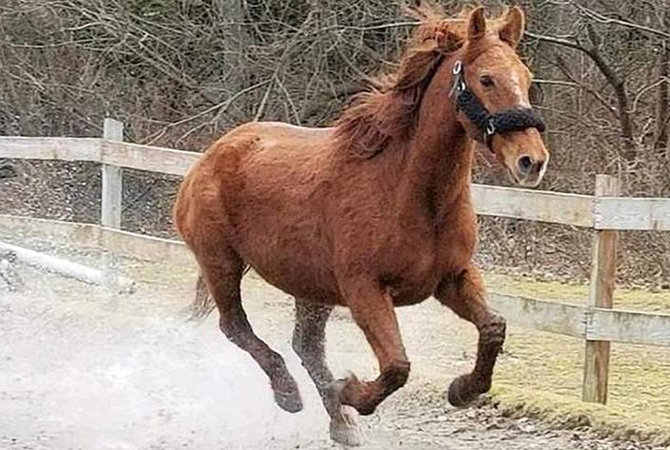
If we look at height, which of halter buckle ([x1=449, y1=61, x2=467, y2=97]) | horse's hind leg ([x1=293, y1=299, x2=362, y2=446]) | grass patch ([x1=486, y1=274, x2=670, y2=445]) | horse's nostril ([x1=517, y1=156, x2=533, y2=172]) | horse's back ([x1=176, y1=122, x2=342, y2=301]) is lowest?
grass patch ([x1=486, y1=274, x2=670, y2=445])

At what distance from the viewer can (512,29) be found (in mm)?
4828

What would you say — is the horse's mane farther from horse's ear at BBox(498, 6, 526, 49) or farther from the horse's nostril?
the horse's nostril

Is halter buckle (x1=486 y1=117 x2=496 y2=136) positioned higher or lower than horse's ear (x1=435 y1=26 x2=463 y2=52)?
lower

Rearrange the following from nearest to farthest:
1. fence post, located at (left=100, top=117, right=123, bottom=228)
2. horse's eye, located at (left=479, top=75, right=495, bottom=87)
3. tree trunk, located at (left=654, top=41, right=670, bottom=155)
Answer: horse's eye, located at (left=479, top=75, right=495, bottom=87) → fence post, located at (left=100, top=117, right=123, bottom=228) → tree trunk, located at (left=654, top=41, right=670, bottom=155)

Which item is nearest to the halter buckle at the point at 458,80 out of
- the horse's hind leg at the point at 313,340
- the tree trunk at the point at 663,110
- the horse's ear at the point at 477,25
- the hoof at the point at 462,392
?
the horse's ear at the point at 477,25

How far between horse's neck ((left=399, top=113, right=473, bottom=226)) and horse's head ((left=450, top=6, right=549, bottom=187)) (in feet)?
0.66

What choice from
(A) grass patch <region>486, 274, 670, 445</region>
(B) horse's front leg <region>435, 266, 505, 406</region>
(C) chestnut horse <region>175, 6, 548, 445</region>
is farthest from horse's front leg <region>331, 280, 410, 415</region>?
(A) grass patch <region>486, 274, 670, 445</region>

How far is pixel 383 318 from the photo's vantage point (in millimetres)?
4918

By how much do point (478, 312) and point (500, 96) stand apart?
943 millimetres

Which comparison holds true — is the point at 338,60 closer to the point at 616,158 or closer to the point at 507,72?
the point at 616,158

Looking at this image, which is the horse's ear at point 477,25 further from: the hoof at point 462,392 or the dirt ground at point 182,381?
the dirt ground at point 182,381

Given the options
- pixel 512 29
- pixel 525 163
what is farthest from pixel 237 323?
pixel 525 163

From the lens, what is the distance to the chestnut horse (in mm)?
4582

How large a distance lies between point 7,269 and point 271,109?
4571 millimetres
